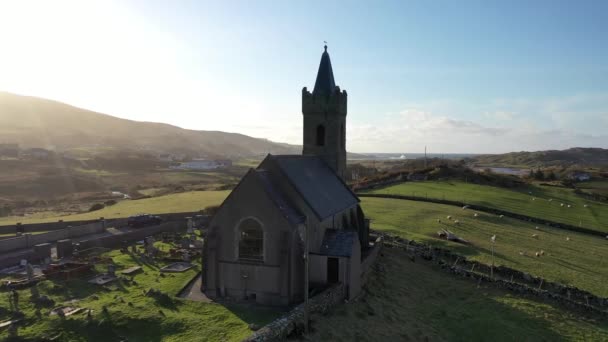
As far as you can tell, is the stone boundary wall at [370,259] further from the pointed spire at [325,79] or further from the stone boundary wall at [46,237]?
the stone boundary wall at [46,237]

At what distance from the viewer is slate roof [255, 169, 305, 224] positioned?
961 inches

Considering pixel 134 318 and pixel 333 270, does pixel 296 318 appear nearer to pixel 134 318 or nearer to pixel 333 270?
pixel 333 270

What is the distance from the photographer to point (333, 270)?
84.7 feet

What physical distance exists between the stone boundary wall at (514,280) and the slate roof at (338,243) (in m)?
12.8

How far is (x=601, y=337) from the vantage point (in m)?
25.6

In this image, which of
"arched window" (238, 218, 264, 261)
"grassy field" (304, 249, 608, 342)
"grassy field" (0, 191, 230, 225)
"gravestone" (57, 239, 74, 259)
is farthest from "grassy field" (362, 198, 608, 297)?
"gravestone" (57, 239, 74, 259)

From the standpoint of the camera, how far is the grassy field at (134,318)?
66.3ft

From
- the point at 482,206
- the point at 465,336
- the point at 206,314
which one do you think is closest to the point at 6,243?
the point at 206,314

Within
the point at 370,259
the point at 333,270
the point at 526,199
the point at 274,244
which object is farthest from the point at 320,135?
the point at 526,199

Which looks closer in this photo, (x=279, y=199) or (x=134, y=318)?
(x=134, y=318)

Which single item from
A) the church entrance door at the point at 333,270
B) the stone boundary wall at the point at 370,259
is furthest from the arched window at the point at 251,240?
the stone boundary wall at the point at 370,259

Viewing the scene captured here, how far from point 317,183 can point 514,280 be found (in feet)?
58.7

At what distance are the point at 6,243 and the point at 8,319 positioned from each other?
53.3ft

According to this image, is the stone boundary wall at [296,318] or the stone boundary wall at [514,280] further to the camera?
the stone boundary wall at [514,280]
